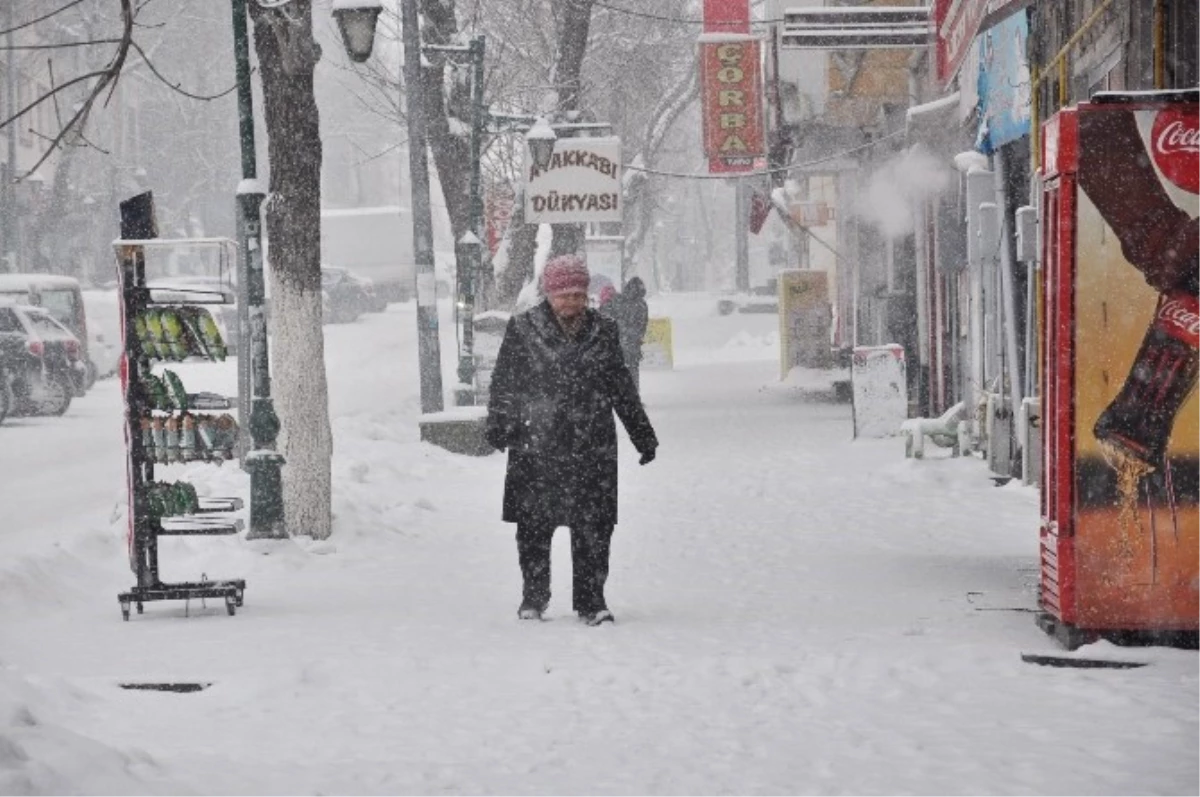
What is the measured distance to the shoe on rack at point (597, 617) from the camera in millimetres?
8648

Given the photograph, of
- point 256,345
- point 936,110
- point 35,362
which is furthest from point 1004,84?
point 35,362

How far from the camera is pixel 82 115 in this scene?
22.5ft

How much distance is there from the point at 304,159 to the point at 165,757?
6.54 metres

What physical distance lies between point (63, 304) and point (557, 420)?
23620 mm

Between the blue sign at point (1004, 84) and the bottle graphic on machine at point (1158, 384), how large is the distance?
661 centimetres

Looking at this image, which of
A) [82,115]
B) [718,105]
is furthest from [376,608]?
[718,105]

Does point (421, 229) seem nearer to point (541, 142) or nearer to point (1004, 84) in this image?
point (541, 142)

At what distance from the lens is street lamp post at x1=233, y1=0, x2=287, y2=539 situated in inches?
434

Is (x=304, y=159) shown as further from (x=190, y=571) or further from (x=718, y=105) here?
(x=718, y=105)

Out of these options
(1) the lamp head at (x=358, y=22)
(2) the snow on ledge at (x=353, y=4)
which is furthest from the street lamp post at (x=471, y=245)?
(2) the snow on ledge at (x=353, y=4)

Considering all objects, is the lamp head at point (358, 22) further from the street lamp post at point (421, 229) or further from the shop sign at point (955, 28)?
the street lamp post at point (421, 229)

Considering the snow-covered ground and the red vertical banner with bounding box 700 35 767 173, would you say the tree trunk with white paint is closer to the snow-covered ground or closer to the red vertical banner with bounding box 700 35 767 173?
the snow-covered ground

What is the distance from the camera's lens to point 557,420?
8789mm

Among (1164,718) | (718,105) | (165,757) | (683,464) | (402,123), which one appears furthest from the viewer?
(402,123)
